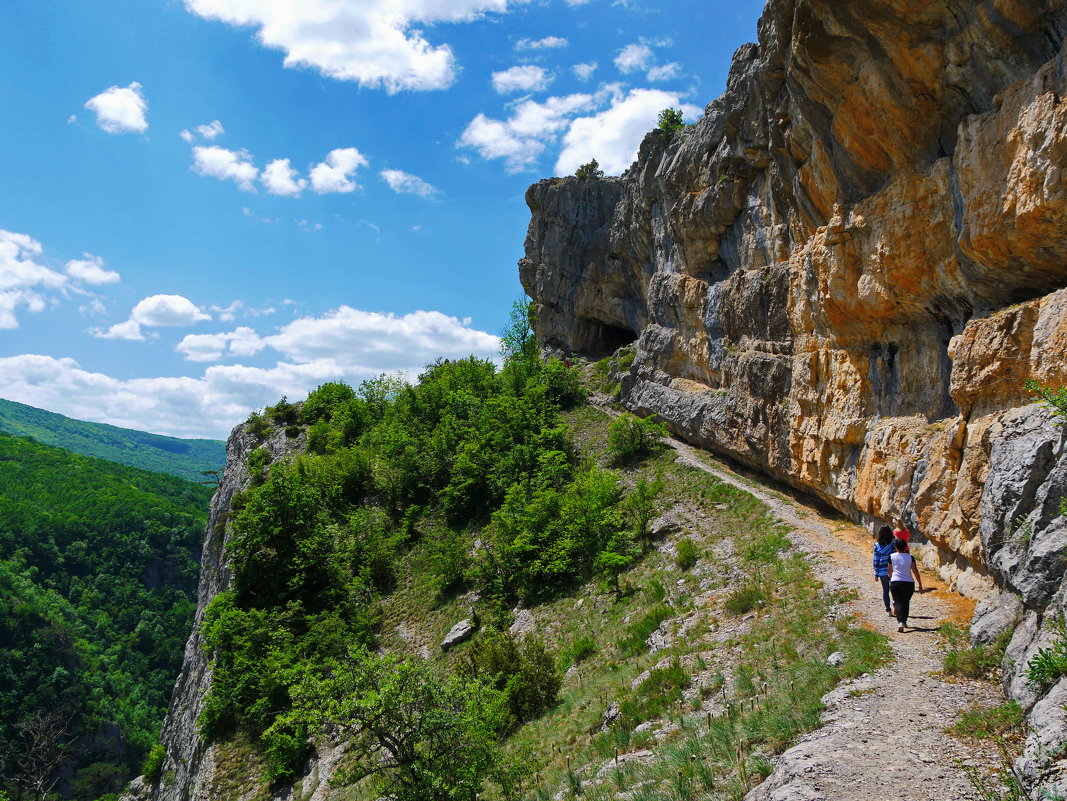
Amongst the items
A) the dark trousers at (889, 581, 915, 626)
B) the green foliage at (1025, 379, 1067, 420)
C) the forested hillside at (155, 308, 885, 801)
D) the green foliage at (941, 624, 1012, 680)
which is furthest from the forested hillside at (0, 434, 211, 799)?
the green foliage at (1025, 379, 1067, 420)

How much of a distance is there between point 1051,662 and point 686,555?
471 inches

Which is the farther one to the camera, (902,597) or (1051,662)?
(902,597)

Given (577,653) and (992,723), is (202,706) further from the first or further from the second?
(992,723)

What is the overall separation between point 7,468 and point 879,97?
138m

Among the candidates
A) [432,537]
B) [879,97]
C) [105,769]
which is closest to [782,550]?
[879,97]

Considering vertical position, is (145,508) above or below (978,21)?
below

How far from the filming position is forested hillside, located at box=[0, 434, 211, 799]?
6300cm

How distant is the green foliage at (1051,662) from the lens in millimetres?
5824

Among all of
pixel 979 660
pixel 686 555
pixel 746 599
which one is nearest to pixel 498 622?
pixel 686 555

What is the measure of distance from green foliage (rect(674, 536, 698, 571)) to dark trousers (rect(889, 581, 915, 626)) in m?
7.84

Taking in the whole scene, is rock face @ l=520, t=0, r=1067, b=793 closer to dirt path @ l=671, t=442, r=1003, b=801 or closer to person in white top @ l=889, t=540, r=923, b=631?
dirt path @ l=671, t=442, r=1003, b=801

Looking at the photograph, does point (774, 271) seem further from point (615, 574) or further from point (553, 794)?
point (553, 794)

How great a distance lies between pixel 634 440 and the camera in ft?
90.0

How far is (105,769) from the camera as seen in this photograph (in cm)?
6138
